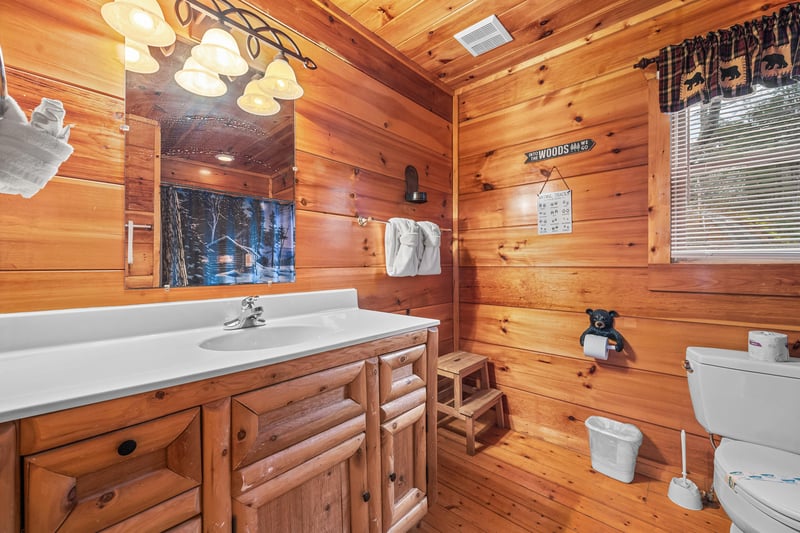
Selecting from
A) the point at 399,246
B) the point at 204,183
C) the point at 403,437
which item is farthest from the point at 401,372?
the point at 204,183

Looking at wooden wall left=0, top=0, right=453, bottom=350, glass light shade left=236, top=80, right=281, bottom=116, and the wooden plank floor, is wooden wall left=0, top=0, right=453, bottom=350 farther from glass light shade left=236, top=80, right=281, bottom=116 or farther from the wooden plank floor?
the wooden plank floor

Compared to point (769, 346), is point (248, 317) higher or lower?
higher

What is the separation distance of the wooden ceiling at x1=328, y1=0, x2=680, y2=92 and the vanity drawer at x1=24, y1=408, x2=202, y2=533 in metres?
1.89

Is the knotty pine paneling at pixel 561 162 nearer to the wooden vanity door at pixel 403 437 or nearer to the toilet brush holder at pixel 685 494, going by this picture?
the wooden vanity door at pixel 403 437

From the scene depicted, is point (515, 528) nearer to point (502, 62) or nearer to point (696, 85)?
point (696, 85)

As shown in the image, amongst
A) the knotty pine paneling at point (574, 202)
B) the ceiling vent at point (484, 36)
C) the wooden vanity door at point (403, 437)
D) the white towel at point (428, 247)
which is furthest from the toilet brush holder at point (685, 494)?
the ceiling vent at point (484, 36)

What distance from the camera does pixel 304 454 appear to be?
0.91m

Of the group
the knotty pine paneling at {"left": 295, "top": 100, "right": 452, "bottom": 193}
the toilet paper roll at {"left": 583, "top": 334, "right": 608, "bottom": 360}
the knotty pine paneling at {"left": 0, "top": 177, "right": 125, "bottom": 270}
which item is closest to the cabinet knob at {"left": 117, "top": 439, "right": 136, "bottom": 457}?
the knotty pine paneling at {"left": 0, "top": 177, "right": 125, "bottom": 270}

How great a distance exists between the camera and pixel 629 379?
1.76m

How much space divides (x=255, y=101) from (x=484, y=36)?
1312mm

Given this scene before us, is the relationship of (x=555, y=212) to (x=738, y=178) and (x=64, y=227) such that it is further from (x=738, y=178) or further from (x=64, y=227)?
(x=64, y=227)

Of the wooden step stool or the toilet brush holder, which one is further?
the wooden step stool

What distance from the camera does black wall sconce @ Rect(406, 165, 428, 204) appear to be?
2.01 meters

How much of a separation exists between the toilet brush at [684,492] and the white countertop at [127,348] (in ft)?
4.50
